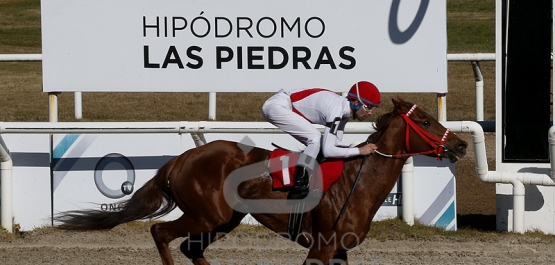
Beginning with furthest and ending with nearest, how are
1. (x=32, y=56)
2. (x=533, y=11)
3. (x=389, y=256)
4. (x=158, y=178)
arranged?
(x=32, y=56)
(x=533, y=11)
(x=389, y=256)
(x=158, y=178)

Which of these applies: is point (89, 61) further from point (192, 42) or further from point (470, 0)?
point (470, 0)

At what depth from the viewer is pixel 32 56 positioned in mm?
9297

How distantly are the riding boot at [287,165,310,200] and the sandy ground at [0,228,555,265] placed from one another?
114 cm

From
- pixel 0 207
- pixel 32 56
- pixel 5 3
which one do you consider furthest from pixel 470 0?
pixel 0 207

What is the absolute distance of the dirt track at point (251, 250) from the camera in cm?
691

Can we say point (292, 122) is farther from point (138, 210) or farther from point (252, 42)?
point (252, 42)

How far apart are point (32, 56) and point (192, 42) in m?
2.30

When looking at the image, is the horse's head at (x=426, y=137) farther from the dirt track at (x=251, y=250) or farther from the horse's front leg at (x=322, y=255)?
the dirt track at (x=251, y=250)

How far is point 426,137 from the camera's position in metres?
5.78

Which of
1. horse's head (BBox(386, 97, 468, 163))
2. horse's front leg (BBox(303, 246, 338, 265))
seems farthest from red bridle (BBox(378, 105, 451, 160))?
horse's front leg (BBox(303, 246, 338, 265))

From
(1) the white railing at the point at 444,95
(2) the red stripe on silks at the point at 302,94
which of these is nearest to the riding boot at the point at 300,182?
(2) the red stripe on silks at the point at 302,94

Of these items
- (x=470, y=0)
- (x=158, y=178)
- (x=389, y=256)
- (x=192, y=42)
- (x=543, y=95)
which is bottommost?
(x=389, y=256)

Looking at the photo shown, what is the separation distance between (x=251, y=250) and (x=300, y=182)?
1.64 m

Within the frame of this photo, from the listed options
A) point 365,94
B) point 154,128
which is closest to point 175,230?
point 365,94
